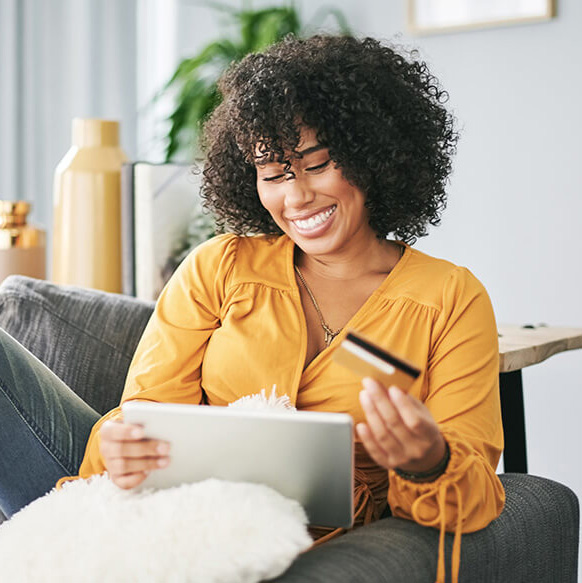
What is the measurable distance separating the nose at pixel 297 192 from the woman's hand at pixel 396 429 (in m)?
0.39

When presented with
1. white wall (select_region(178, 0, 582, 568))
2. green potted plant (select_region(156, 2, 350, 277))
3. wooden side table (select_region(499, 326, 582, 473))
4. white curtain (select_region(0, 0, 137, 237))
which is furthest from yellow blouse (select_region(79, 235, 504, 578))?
white curtain (select_region(0, 0, 137, 237))

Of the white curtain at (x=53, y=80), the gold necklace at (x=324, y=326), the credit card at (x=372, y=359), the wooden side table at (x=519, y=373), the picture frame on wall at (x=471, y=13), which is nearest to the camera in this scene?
the credit card at (x=372, y=359)

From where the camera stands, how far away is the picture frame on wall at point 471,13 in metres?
2.46

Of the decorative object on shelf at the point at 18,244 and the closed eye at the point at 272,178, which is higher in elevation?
the closed eye at the point at 272,178

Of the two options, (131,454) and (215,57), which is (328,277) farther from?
(215,57)

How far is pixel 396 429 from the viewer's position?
96 cm

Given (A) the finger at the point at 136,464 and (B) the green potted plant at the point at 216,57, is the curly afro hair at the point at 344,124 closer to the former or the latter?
(A) the finger at the point at 136,464

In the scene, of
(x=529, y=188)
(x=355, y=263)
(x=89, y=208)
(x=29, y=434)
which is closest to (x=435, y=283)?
(x=355, y=263)

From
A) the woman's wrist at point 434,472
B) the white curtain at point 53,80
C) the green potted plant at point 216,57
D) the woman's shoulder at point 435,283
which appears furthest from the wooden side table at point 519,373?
the white curtain at point 53,80

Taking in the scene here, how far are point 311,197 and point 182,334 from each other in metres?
0.28

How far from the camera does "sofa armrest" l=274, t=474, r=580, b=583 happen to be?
0.98 m

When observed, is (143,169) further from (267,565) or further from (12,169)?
(12,169)

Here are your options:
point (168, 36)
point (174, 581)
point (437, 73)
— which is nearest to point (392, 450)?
point (174, 581)

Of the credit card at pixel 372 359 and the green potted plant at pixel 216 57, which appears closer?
the credit card at pixel 372 359
